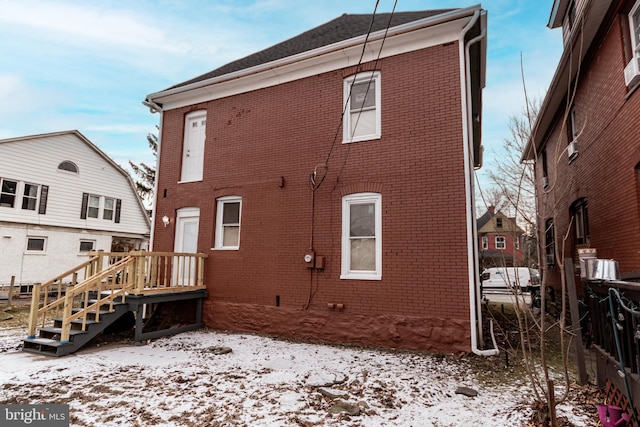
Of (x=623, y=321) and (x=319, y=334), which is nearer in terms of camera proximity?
(x=623, y=321)

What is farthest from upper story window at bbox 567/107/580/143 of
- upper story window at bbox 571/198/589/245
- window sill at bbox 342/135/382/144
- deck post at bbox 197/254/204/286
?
deck post at bbox 197/254/204/286

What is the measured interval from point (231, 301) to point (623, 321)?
7223mm

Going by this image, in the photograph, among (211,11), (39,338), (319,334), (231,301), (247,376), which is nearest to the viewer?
(247,376)

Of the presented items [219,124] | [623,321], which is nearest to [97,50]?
[219,124]

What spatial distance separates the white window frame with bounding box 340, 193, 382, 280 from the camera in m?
6.94

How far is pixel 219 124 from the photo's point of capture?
9.34 meters

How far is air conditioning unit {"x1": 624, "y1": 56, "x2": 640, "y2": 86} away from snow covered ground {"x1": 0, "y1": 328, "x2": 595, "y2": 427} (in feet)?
17.7

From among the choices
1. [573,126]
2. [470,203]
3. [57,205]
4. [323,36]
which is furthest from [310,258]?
[57,205]

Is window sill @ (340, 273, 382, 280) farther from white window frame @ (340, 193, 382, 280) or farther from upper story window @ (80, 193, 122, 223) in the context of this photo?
upper story window @ (80, 193, 122, 223)

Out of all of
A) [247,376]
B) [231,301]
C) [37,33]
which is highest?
[37,33]

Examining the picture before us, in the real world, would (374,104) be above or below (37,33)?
below

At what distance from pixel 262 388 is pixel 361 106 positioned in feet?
19.3

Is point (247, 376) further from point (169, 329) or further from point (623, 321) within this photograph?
point (623, 321)

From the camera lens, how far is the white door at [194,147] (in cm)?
976
